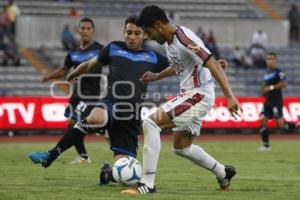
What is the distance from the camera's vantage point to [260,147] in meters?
21.1

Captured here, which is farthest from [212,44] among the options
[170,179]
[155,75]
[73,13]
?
[155,75]

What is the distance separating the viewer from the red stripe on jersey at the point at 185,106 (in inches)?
401

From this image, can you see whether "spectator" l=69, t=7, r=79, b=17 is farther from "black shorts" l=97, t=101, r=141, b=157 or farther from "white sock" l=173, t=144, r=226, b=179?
"white sock" l=173, t=144, r=226, b=179

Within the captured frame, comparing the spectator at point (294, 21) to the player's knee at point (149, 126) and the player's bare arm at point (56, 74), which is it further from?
the player's knee at point (149, 126)

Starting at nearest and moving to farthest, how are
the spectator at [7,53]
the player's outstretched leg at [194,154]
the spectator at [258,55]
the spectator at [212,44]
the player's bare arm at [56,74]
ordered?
1. the player's outstretched leg at [194,154]
2. the player's bare arm at [56,74]
3. the spectator at [7,53]
4. the spectator at [212,44]
5. the spectator at [258,55]

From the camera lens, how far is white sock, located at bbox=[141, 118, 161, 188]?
10.1 metres

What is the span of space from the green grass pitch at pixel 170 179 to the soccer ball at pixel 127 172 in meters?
0.17

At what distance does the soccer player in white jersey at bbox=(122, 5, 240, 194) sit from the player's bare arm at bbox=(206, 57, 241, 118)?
1 cm

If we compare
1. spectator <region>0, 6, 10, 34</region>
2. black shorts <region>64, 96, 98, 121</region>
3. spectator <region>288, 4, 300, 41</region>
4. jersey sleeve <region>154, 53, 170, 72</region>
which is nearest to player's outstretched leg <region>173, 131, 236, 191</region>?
jersey sleeve <region>154, 53, 170, 72</region>

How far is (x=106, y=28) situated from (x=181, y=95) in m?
23.0

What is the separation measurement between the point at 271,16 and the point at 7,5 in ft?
37.9

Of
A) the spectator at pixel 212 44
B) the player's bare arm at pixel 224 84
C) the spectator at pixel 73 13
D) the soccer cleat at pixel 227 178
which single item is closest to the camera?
the player's bare arm at pixel 224 84

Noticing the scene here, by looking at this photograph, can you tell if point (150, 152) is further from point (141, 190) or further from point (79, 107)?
point (79, 107)

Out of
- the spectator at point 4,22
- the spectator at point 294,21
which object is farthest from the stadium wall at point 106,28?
the spectator at point 294,21
